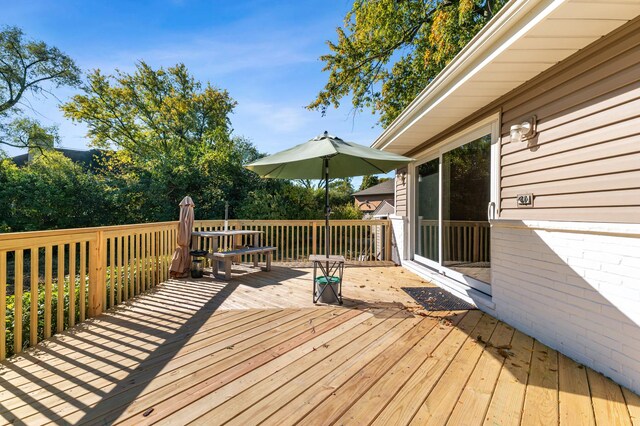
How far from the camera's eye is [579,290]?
2242 mm

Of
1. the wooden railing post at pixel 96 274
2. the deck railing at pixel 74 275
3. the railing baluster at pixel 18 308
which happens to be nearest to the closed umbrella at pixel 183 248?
A: the deck railing at pixel 74 275

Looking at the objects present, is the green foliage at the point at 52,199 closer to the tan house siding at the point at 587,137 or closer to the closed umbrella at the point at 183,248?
the closed umbrella at the point at 183,248

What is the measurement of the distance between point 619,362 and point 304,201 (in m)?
9.27

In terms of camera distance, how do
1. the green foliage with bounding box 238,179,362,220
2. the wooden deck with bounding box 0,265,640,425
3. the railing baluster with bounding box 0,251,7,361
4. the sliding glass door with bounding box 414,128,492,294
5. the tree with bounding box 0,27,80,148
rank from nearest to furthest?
the wooden deck with bounding box 0,265,640,425 → the railing baluster with bounding box 0,251,7,361 → the sliding glass door with bounding box 414,128,492,294 → the green foliage with bounding box 238,179,362,220 → the tree with bounding box 0,27,80,148

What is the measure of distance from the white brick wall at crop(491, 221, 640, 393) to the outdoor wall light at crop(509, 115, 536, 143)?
0.83 m

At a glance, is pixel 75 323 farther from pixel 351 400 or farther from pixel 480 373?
pixel 480 373

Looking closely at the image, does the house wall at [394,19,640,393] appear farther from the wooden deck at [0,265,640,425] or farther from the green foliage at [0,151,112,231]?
the green foliage at [0,151,112,231]

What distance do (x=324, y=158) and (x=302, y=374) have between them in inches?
107

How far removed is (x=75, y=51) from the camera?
511 inches

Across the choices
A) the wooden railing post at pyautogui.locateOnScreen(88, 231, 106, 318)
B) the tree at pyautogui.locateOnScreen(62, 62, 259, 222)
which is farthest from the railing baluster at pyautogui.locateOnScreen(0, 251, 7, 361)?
the tree at pyautogui.locateOnScreen(62, 62, 259, 222)

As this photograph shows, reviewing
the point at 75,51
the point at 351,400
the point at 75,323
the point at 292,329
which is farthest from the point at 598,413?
the point at 75,51

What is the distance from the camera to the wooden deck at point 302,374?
1.60 metres

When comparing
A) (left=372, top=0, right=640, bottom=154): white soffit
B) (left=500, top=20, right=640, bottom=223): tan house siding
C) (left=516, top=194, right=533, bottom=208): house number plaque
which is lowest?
(left=516, top=194, right=533, bottom=208): house number plaque

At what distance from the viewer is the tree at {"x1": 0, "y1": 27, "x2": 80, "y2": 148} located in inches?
469
